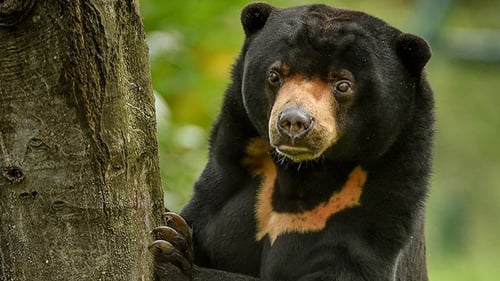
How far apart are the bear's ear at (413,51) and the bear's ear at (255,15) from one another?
62 cm

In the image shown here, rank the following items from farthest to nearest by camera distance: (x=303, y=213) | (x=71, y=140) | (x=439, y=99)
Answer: (x=439, y=99) → (x=303, y=213) → (x=71, y=140)

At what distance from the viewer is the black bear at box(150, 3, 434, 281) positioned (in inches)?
187

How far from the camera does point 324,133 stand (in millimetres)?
4684

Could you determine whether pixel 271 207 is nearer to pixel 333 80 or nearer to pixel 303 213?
pixel 303 213

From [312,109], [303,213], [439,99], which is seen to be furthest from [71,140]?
[439,99]

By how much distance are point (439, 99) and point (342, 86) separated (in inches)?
436

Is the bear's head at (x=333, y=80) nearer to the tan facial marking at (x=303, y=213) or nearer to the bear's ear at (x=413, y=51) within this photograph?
the bear's ear at (x=413, y=51)

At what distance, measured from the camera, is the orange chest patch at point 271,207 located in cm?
495

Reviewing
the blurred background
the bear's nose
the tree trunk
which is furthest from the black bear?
the blurred background

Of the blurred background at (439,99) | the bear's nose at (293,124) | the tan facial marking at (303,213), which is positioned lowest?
the blurred background at (439,99)

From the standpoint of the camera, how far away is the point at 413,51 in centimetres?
488

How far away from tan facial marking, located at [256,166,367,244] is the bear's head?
0.12 metres

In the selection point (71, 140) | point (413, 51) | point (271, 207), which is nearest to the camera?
point (71, 140)

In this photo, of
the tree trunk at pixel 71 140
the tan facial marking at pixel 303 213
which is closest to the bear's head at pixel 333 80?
the tan facial marking at pixel 303 213
